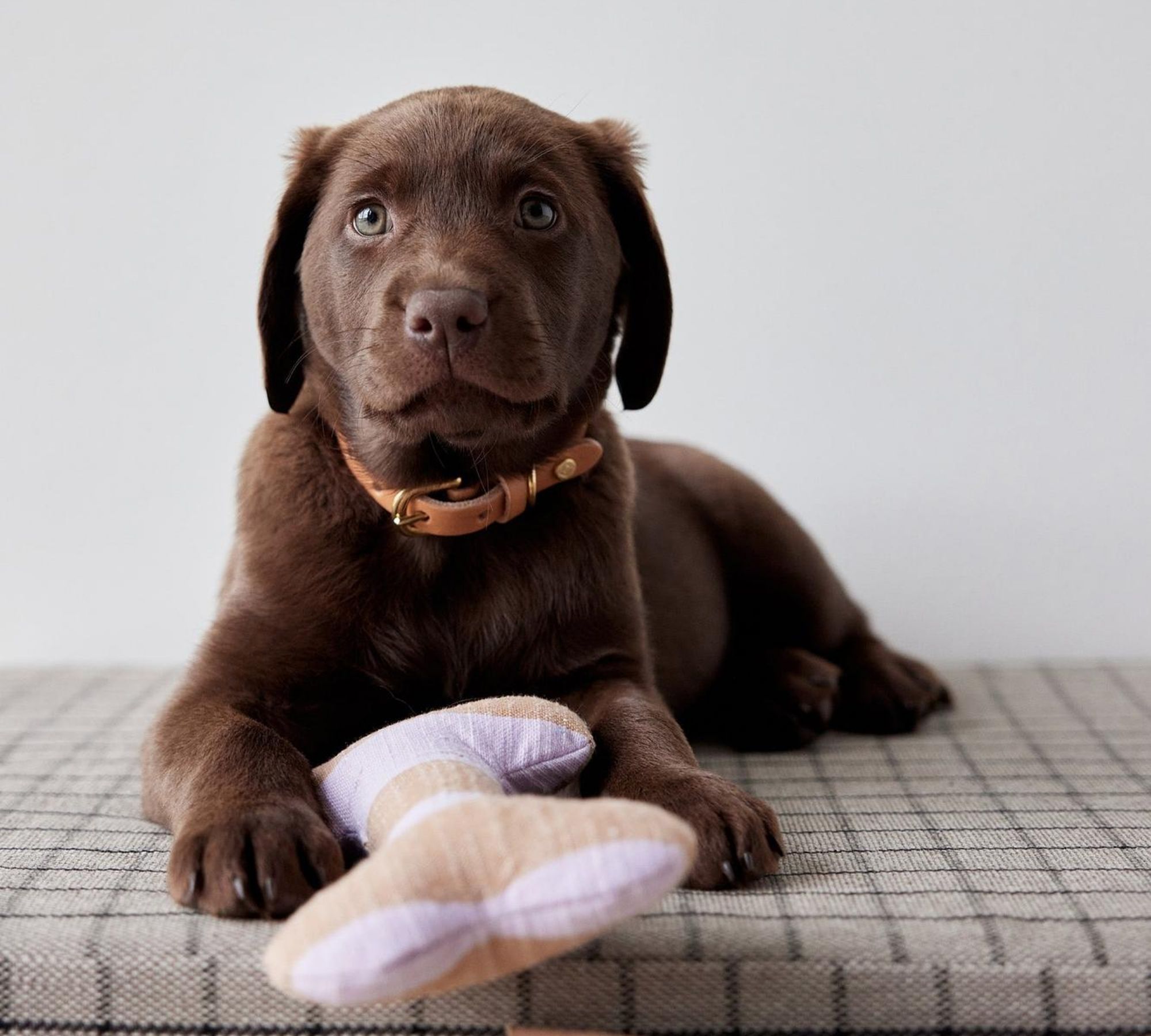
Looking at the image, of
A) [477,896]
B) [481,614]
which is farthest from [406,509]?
[477,896]

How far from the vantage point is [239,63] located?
142 inches

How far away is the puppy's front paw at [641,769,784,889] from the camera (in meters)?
1.74

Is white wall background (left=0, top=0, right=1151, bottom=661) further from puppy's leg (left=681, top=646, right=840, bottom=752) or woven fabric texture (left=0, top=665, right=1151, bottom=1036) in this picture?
woven fabric texture (left=0, top=665, right=1151, bottom=1036)

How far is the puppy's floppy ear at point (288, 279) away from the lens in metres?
2.34

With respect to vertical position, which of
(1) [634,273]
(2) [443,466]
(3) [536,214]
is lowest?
(2) [443,466]

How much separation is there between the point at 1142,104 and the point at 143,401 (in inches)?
107

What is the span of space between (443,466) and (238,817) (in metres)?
0.75

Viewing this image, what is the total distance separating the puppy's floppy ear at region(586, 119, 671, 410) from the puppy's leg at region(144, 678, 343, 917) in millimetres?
927

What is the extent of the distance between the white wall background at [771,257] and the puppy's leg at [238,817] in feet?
6.26

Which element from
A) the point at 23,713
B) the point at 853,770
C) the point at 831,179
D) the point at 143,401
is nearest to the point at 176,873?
the point at 853,770

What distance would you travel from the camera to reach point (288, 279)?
2383 mm

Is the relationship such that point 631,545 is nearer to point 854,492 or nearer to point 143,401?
point 854,492

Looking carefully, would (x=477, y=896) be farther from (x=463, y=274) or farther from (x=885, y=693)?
(x=885, y=693)

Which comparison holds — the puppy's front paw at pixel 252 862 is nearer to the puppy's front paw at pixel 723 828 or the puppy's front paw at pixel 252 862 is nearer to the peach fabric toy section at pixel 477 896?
the peach fabric toy section at pixel 477 896
